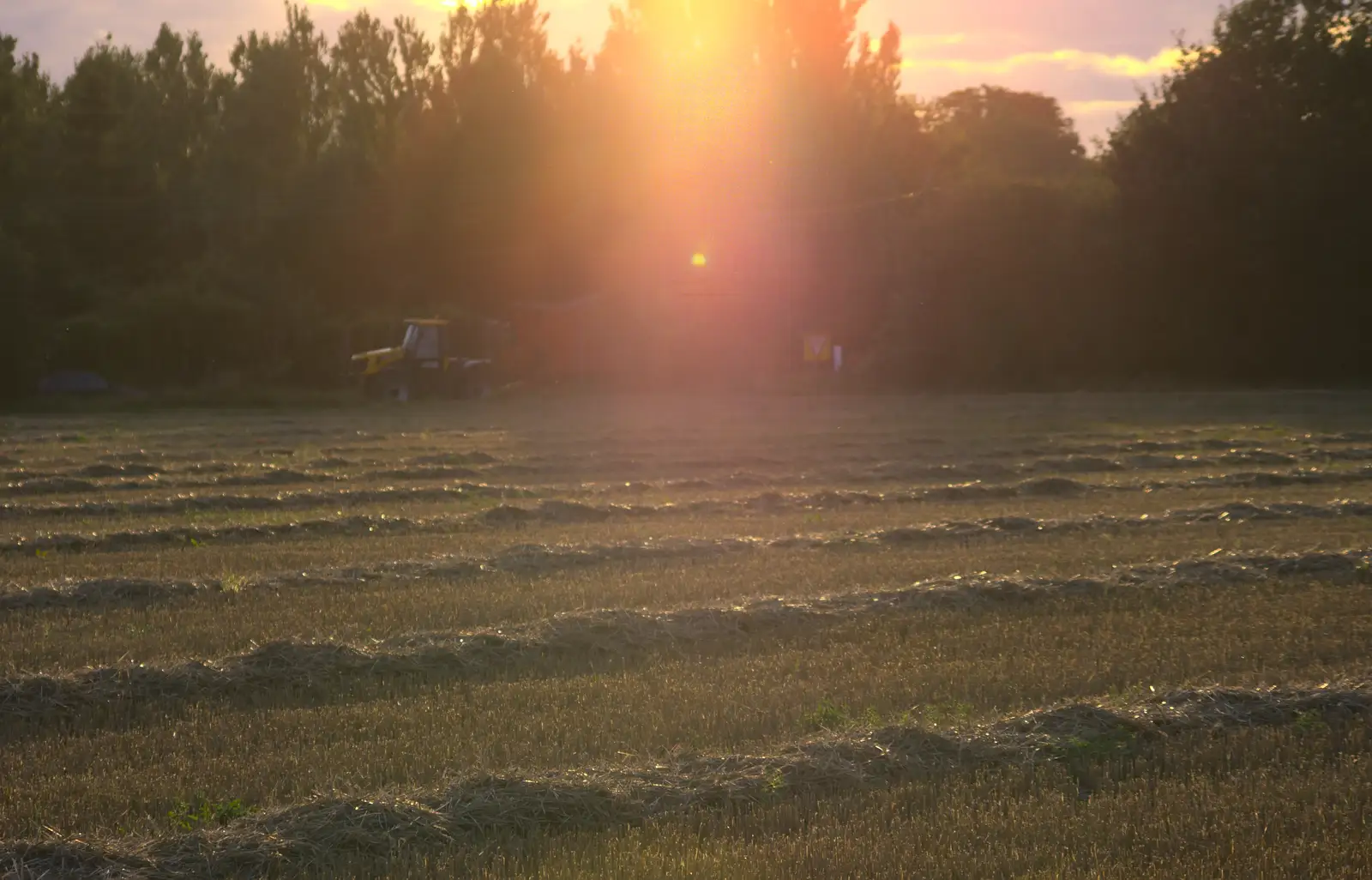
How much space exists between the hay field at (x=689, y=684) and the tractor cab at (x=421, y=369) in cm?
2493

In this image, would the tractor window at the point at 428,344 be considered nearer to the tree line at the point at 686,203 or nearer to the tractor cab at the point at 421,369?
the tractor cab at the point at 421,369

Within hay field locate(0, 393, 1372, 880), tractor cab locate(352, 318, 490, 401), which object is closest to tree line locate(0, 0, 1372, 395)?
tractor cab locate(352, 318, 490, 401)

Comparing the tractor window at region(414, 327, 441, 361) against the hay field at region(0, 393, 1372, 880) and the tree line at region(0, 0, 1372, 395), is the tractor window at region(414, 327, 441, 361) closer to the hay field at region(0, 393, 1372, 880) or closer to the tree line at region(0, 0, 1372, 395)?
the tree line at region(0, 0, 1372, 395)

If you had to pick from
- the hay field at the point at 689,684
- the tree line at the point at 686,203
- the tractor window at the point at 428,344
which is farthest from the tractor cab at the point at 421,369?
the hay field at the point at 689,684

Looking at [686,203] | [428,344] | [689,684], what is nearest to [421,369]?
[428,344]

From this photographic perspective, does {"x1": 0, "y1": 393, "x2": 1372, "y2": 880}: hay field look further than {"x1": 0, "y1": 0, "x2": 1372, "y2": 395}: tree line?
No

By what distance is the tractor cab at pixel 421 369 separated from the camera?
43719 mm

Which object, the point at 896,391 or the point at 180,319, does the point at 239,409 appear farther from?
the point at 896,391

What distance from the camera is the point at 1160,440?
26219mm

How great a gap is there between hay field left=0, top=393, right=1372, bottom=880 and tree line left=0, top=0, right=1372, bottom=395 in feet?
100

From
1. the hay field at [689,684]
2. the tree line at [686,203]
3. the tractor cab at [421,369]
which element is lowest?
the hay field at [689,684]

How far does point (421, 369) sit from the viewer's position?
4431 centimetres

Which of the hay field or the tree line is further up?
the tree line

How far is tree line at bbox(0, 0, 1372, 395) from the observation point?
47156 mm
